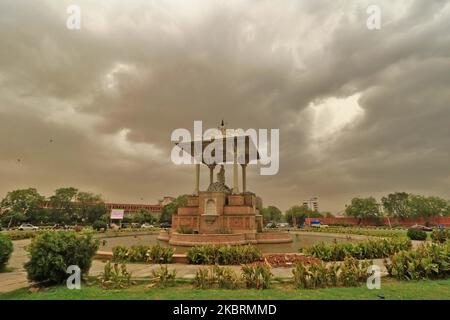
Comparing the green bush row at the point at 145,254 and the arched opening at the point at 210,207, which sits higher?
the arched opening at the point at 210,207

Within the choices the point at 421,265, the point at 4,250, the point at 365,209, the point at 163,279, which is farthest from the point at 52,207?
the point at 365,209

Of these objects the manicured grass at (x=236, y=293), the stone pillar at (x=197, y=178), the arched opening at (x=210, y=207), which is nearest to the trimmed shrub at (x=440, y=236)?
the manicured grass at (x=236, y=293)

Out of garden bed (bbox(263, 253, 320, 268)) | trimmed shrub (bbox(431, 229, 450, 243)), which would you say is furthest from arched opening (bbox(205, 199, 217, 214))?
trimmed shrub (bbox(431, 229, 450, 243))

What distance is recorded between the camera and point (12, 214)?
57.7 metres

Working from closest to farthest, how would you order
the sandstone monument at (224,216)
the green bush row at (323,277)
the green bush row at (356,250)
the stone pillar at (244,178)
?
1. the green bush row at (323,277)
2. the green bush row at (356,250)
3. the sandstone monument at (224,216)
4. the stone pillar at (244,178)

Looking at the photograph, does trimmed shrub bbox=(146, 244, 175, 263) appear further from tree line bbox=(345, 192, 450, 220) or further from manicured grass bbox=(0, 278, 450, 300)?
tree line bbox=(345, 192, 450, 220)

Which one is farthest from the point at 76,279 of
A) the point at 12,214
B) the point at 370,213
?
the point at 370,213

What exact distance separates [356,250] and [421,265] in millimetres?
4681

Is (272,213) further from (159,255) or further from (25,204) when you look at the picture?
(159,255)

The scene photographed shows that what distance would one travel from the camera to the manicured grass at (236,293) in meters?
7.02

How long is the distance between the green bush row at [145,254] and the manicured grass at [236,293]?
13.9 feet

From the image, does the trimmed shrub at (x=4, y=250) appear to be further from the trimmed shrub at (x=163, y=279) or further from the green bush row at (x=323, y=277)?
the green bush row at (x=323, y=277)

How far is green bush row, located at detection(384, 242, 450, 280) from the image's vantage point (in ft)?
30.1
